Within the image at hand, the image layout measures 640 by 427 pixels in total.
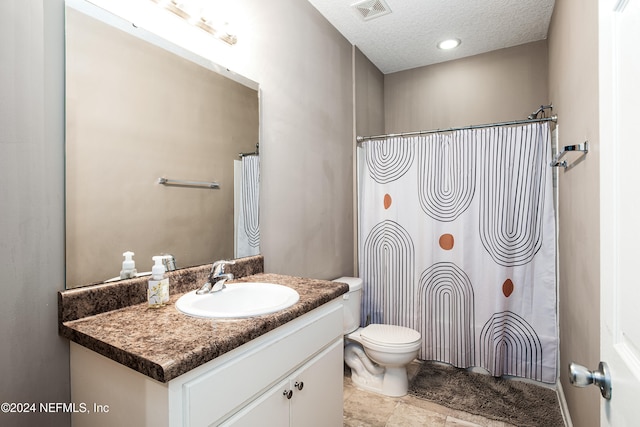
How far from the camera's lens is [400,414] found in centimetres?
196

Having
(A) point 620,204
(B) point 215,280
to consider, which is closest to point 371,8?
(B) point 215,280

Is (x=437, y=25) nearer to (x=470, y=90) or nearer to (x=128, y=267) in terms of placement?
(x=470, y=90)

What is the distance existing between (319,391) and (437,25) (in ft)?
8.37

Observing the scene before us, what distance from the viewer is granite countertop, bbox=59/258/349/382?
2.56 feet

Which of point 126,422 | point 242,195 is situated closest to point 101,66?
point 242,195

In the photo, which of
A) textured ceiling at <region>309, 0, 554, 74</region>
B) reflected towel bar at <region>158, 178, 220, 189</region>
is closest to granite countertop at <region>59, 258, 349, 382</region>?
reflected towel bar at <region>158, 178, 220, 189</region>

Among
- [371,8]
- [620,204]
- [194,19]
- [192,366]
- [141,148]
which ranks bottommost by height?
[192,366]

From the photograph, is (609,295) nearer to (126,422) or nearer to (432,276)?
(126,422)

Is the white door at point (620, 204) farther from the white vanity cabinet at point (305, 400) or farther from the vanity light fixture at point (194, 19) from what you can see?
→ the vanity light fixture at point (194, 19)

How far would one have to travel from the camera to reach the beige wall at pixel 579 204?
122 centimetres

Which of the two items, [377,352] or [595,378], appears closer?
[595,378]

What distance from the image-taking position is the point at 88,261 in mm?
1094

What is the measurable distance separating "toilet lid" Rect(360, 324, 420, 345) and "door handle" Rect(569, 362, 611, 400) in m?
1.49

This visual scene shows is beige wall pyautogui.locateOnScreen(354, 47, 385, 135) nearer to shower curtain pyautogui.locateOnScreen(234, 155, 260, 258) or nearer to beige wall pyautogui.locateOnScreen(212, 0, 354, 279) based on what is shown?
beige wall pyautogui.locateOnScreen(212, 0, 354, 279)
